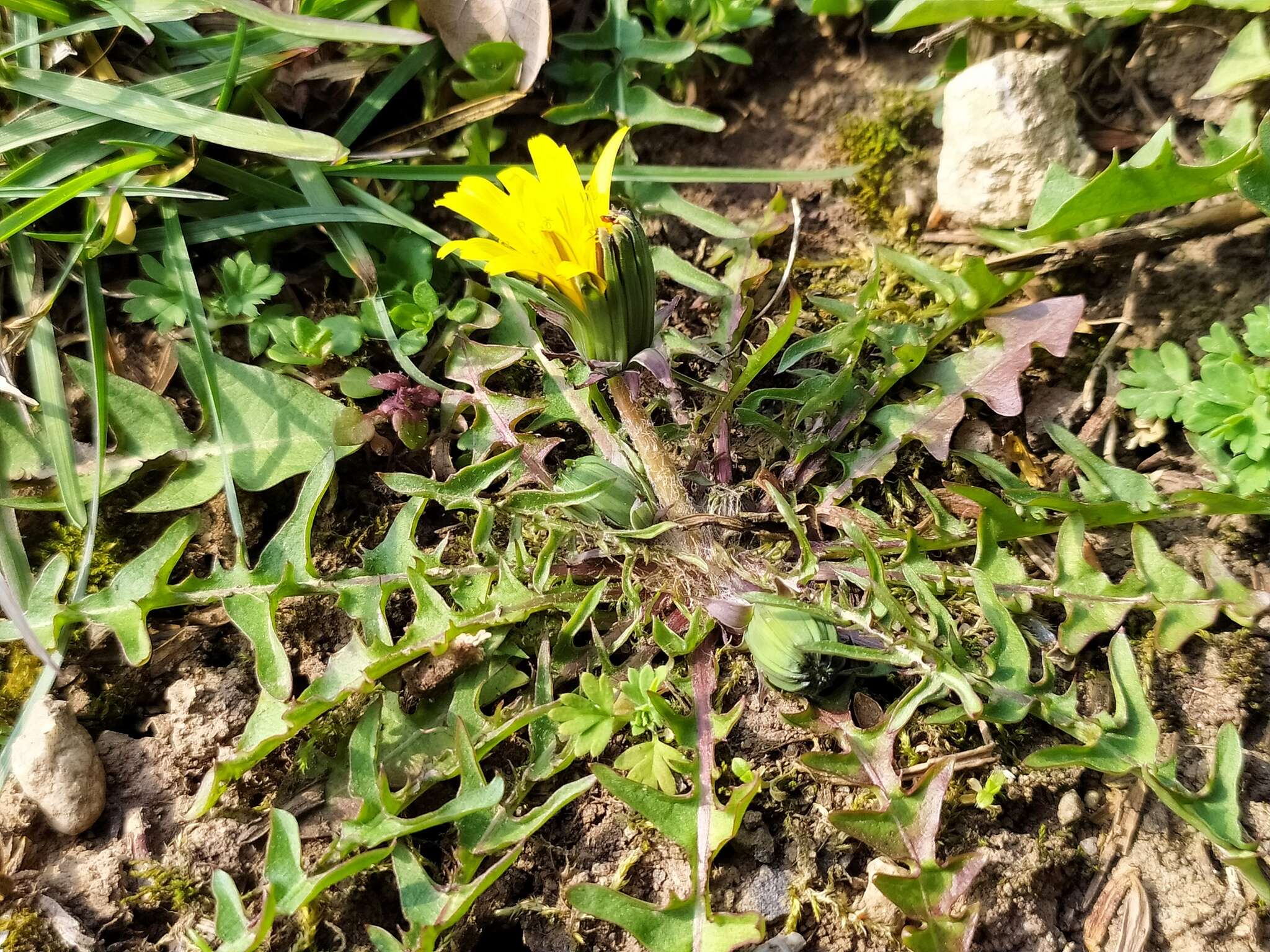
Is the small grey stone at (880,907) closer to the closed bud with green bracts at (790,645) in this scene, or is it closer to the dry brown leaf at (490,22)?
the closed bud with green bracts at (790,645)

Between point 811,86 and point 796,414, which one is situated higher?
point 811,86

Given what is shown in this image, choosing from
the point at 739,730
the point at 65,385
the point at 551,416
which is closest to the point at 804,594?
the point at 739,730

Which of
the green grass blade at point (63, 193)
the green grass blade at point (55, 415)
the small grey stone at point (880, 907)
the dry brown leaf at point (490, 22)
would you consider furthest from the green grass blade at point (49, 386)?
the small grey stone at point (880, 907)

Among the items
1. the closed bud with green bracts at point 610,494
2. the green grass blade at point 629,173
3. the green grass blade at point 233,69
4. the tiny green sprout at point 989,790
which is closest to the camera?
the tiny green sprout at point 989,790

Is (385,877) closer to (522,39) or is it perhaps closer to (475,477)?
(475,477)

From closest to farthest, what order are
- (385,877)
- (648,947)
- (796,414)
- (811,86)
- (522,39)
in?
(648,947) < (385,877) < (796,414) < (522,39) < (811,86)

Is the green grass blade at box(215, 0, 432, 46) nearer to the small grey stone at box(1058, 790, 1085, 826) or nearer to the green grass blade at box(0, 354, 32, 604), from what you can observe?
the green grass blade at box(0, 354, 32, 604)
